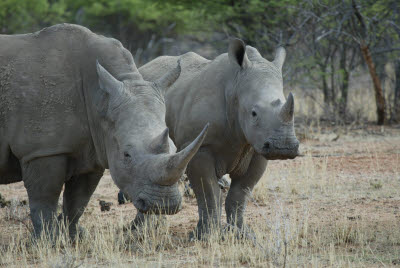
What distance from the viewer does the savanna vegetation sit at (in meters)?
6.02

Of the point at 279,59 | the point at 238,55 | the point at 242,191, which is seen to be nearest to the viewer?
the point at 238,55

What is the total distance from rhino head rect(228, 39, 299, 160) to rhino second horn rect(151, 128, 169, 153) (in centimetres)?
132

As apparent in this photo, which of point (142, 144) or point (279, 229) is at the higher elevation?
point (142, 144)

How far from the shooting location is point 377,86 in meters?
14.6

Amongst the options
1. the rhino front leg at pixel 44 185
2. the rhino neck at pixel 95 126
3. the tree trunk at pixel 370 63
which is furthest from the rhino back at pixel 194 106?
the tree trunk at pixel 370 63

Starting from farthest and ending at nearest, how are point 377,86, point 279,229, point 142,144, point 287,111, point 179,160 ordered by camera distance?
1. point 377,86
2. point 287,111
3. point 279,229
4. point 142,144
5. point 179,160

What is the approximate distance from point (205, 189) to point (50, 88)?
1875 mm

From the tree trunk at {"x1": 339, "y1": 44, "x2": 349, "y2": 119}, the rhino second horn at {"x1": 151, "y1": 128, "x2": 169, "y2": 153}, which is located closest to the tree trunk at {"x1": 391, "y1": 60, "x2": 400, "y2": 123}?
the tree trunk at {"x1": 339, "y1": 44, "x2": 349, "y2": 119}

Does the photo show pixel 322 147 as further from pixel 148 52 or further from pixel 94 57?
pixel 148 52

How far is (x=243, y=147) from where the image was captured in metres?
7.23

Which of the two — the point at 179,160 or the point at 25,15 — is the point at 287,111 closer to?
the point at 179,160

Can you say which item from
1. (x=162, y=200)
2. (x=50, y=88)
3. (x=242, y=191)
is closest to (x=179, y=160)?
(x=162, y=200)

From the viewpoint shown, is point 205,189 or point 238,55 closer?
point 205,189

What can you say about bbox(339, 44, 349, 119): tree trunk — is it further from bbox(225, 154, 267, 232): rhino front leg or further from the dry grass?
bbox(225, 154, 267, 232): rhino front leg
